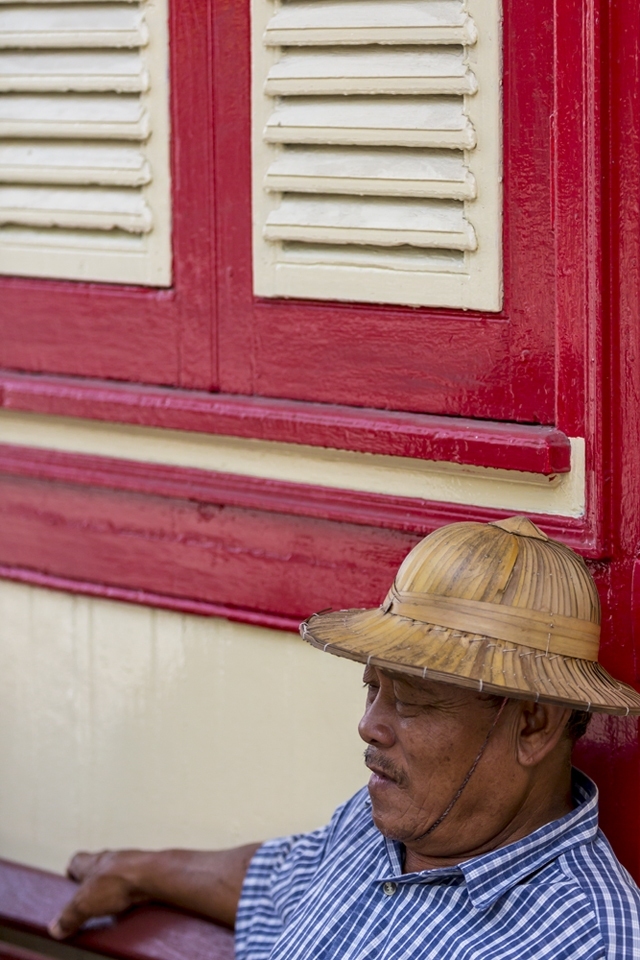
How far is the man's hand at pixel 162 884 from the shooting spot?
271 centimetres

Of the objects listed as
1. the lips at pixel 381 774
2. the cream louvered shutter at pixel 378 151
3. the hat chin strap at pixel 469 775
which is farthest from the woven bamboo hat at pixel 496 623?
the cream louvered shutter at pixel 378 151

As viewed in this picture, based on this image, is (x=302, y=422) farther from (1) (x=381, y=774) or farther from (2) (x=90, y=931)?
(2) (x=90, y=931)

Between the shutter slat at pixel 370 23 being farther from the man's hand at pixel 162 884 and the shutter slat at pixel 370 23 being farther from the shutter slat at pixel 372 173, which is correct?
the man's hand at pixel 162 884

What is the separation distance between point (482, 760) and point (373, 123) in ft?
3.63

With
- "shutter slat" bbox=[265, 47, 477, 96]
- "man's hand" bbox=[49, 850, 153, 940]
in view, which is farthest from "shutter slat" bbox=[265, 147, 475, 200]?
"man's hand" bbox=[49, 850, 153, 940]

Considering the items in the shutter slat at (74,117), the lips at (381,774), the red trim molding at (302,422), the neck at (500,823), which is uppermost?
the shutter slat at (74,117)

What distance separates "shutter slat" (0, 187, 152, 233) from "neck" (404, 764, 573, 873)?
1327 mm

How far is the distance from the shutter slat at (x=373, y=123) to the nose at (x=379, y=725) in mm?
934

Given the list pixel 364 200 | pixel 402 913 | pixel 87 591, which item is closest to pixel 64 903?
pixel 87 591

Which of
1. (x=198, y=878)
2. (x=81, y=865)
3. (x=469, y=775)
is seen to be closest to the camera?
(x=469, y=775)

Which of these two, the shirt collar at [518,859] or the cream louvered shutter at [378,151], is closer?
the shirt collar at [518,859]

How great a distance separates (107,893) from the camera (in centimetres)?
280

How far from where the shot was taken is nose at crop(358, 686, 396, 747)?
2.15 meters

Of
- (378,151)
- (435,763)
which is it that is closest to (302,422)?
(378,151)
